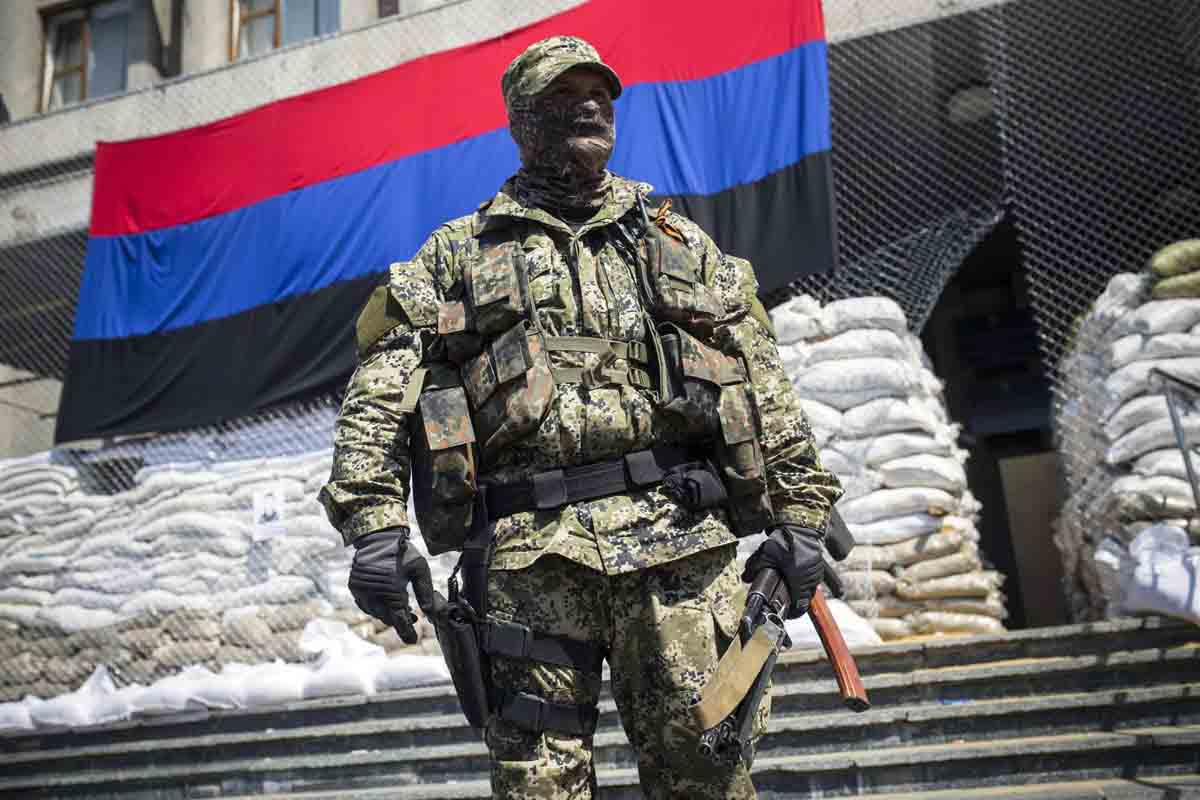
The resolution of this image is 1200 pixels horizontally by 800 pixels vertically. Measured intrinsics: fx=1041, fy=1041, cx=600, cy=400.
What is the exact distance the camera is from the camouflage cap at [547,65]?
1883 millimetres

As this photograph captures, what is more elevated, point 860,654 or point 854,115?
point 854,115

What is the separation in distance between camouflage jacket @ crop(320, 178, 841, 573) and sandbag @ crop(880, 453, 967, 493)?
125 inches

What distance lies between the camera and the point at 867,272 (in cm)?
585

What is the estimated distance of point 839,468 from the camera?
5137 mm

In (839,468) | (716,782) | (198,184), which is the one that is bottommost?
(716,782)

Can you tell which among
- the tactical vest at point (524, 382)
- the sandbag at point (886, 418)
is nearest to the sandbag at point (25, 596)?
the sandbag at point (886, 418)

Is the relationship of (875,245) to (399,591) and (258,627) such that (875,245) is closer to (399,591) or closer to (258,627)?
(258,627)

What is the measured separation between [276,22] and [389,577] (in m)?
9.00

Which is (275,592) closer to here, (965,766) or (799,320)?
(799,320)

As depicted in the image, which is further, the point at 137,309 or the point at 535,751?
the point at 137,309

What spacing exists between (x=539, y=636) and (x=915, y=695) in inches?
101

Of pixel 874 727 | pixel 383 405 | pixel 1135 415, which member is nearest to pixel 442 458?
pixel 383 405

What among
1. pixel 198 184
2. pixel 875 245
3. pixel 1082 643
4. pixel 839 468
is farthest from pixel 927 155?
pixel 198 184

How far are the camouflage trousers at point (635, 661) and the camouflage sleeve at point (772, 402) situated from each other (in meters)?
0.22
